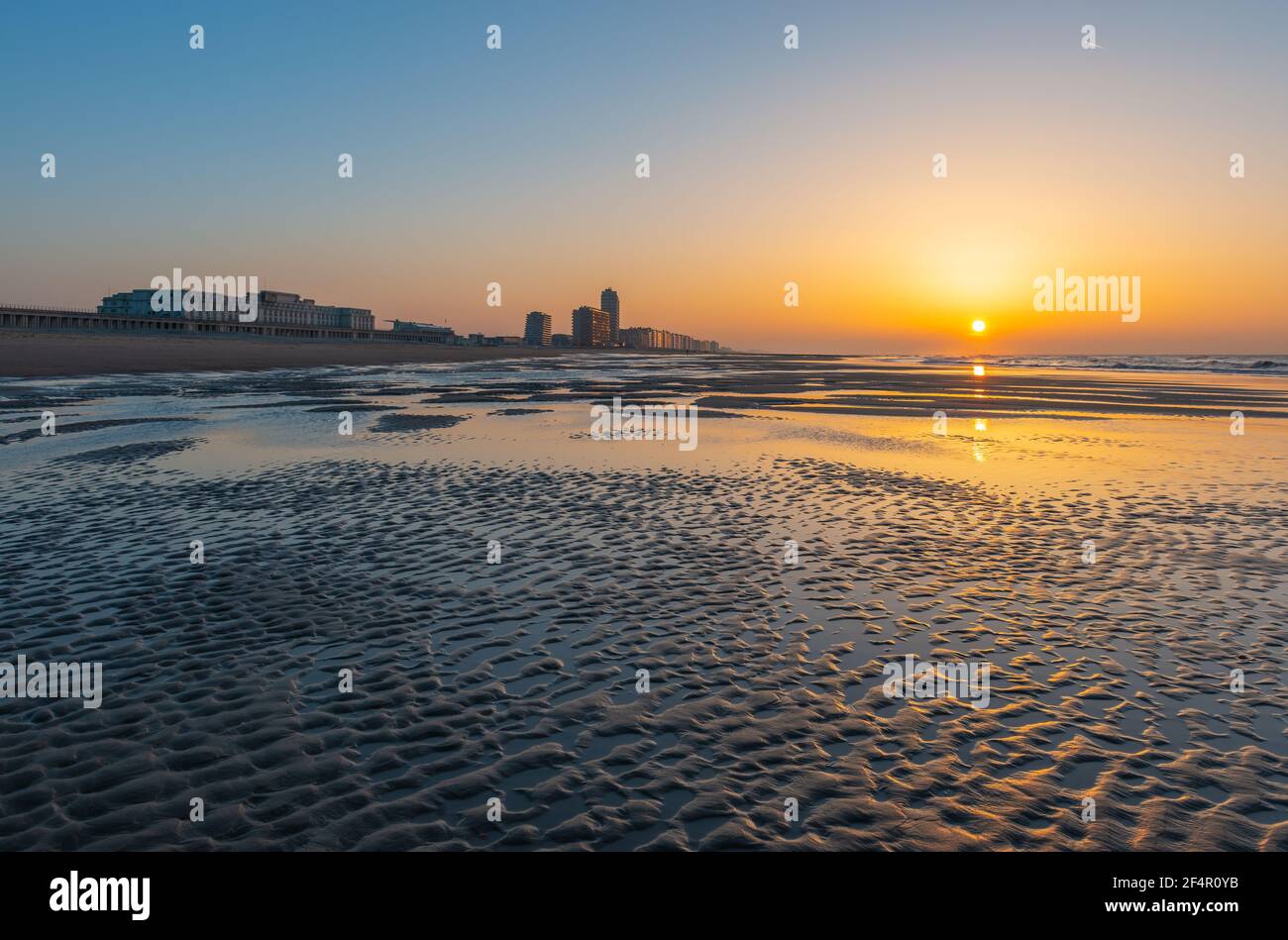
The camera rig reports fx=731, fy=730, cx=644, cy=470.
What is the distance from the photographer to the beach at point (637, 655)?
17.5ft

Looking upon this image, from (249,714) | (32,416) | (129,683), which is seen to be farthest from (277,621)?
(32,416)

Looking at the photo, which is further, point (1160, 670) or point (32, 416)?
point (32, 416)

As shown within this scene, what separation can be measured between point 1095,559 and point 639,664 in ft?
27.6

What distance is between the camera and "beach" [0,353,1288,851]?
17.5ft

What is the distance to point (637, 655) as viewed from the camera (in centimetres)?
829

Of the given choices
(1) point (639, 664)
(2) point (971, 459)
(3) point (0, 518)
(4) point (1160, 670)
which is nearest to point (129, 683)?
(1) point (639, 664)

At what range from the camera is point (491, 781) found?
5746 mm

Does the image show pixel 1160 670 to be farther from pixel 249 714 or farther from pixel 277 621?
pixel 277 621

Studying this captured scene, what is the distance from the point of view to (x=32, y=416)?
28719 millimetres
